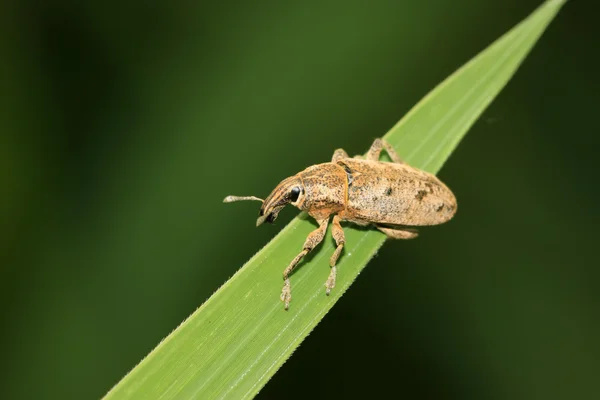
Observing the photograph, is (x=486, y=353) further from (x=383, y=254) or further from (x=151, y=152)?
(x=151, y=152)

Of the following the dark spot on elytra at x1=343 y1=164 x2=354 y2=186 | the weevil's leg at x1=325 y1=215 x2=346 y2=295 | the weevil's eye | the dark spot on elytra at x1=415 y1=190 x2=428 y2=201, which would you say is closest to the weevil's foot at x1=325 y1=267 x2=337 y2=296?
the weevil's leg at x1=325 y1=215 x2=346 y2=295

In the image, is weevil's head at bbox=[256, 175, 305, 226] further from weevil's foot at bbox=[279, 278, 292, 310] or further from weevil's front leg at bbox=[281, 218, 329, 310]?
weevil's foot at bbox=[279, 278, 292, 310]

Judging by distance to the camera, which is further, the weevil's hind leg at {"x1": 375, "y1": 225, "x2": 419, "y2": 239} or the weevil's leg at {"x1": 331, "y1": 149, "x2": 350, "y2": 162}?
the weevil's leg at {"x1": 331, "y1": 149, "x2": 350, "y2": 162}

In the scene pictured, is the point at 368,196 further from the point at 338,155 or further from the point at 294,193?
the point at 338,155

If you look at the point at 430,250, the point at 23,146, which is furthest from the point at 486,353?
the point at 23,146

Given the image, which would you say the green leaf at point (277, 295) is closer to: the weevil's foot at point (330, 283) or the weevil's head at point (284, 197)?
the weevil's foot at point (330, 283)

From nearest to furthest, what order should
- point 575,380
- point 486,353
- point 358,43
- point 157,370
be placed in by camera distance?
point 157,370 < point 575,380 < point 486,353 < point 358,43
